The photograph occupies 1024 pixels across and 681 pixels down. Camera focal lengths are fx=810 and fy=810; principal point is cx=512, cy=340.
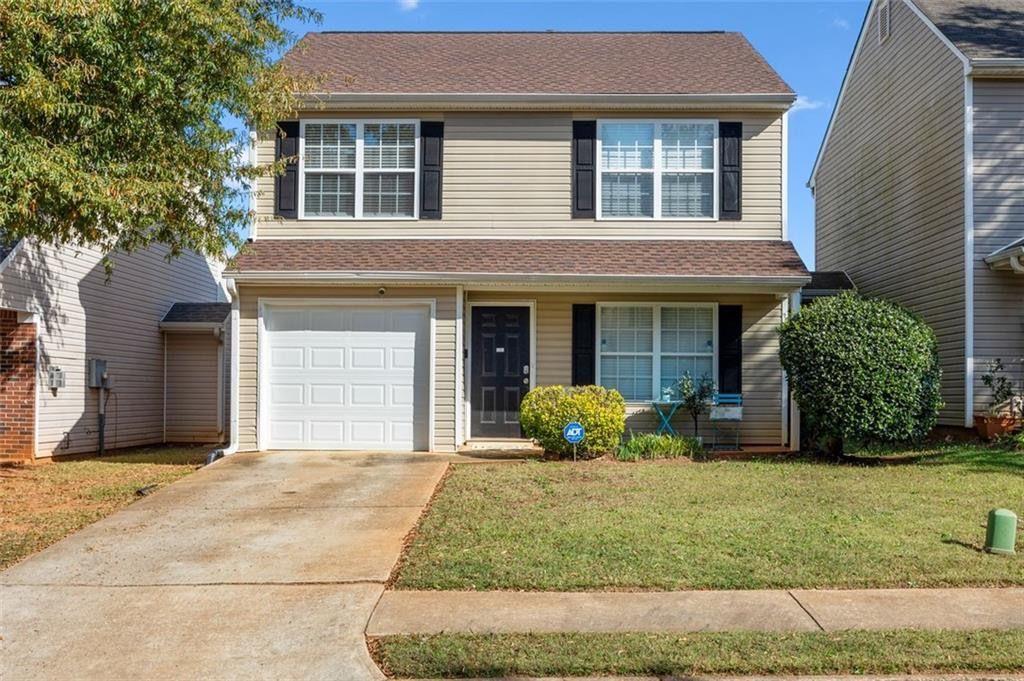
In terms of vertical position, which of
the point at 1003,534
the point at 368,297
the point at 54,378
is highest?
the point at 368,297

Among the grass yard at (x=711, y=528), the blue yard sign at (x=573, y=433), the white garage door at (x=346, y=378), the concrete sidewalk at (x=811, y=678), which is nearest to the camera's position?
the concrete sidewalk at (x=811, y=678)

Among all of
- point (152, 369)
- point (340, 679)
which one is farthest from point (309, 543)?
point (152, 369)

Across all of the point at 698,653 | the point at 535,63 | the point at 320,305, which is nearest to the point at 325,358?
the point at 320,305

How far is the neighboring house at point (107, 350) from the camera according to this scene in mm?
12133

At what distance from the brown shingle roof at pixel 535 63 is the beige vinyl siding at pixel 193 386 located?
5.81 metres

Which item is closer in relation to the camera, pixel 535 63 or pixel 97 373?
pixel 97 373

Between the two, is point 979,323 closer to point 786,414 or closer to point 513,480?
point 786,414

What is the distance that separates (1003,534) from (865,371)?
3.93 metres

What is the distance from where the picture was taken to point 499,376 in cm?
1212

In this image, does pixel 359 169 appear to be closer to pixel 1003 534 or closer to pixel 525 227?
pixel 525 227

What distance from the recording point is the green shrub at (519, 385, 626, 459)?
10.3m

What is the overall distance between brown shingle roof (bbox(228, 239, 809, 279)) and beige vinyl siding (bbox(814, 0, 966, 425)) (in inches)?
117

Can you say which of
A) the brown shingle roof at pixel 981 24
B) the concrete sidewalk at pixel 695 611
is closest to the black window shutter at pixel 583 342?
the concrete sidewalk at pixel 695 611

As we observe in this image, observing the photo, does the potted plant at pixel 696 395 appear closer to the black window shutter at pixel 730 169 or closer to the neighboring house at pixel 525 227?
the neighboring house at pixel 525 227
